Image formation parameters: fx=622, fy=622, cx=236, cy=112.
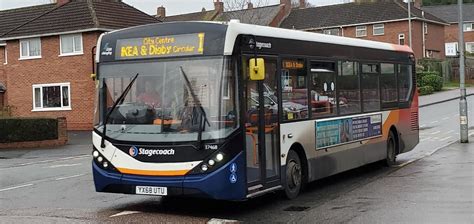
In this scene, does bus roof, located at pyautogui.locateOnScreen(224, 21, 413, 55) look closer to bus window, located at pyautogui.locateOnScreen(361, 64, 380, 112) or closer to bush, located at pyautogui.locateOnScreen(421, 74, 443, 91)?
bus window, located at pyautogui.locateOnScreen(361, 64, 380, 112)

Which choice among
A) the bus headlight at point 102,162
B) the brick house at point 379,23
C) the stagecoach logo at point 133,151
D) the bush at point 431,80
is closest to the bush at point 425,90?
the bush at point 431,80

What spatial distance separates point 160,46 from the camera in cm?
905

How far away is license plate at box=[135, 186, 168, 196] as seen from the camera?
8.62 metres

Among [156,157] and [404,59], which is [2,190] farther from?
[404,59]

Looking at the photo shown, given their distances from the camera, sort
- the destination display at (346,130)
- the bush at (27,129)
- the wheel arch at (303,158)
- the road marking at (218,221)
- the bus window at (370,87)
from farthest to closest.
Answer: the bush at (27,129)
the bus window at (370,87)
the destination display at (346,130)
the wheel arch at (303,158)
the road marking at (218,221)

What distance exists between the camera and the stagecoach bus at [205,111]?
852 centimetres

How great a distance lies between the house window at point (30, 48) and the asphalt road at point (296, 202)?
20.6 metres

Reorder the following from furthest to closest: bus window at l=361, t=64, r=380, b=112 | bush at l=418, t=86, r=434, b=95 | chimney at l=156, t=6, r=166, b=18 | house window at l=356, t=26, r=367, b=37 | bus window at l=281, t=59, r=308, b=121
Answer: chimney at l=156, t=6, r=166, b=18 → house window at l=356, t=26, r=367, b=37 → bush at l=418, t=86, r=434, b=95 → bus window at l=361, t=64, r=380, b=112 → bus window at l=281, t=59, r=308, b=121

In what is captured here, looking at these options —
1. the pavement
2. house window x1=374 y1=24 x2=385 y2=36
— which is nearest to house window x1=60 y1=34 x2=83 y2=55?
the pavement

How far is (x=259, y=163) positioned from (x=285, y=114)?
1.16m

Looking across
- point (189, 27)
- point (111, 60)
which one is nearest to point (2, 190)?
point (111, 60)

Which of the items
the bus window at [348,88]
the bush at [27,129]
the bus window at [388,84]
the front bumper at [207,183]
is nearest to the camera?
the front bumper at [207,183]

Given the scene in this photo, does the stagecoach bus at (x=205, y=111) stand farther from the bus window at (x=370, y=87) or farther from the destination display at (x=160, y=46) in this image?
the bus window at (x=370, y=87)

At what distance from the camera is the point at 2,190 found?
1250 centimetres
